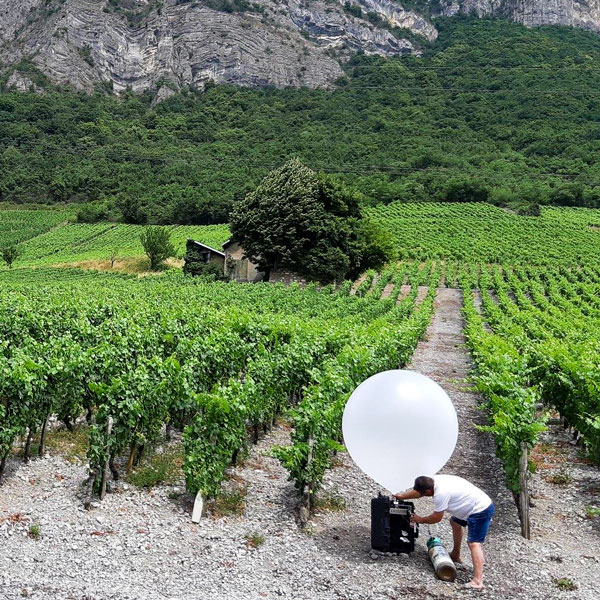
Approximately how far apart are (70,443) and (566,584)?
24.3 ft

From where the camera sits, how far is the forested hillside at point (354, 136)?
9556 cm

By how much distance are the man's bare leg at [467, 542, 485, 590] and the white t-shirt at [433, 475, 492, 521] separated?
305 millimetres

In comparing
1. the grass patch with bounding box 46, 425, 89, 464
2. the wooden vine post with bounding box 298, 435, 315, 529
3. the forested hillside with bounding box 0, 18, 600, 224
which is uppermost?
the forested hillside with bounding box 0, 18, 600, 224

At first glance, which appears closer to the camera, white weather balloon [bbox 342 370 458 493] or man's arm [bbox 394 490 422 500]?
white weather balloon [bbox 342 370 458 493]

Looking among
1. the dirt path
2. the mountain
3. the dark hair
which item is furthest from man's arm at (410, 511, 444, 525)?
the mountain

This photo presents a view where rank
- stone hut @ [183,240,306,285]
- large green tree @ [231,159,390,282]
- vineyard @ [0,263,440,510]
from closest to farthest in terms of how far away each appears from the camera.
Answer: vineyard @ [0,263,440,510] < large green tree @ [231,159,390,282] < stone hut @ [183,240,306,285]

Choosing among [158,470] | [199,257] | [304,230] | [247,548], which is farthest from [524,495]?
[199,257]

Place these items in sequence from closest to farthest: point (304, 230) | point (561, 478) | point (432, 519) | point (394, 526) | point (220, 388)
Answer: point (432, 519) < point (394, 526) < point (220, 388) < point (561, 478) < point (304, 230)

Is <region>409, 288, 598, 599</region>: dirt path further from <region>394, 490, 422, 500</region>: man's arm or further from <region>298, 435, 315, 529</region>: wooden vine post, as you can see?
<region>298, 435, 315, 529</region>: wooden vine post

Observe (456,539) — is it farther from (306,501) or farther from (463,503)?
(306,501)

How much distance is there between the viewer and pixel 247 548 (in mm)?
7039

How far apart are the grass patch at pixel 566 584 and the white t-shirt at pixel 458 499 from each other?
3.78 feet

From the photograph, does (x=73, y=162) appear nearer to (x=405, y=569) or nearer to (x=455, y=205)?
(x=455, y=205)

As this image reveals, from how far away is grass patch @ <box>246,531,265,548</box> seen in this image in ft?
23.4
